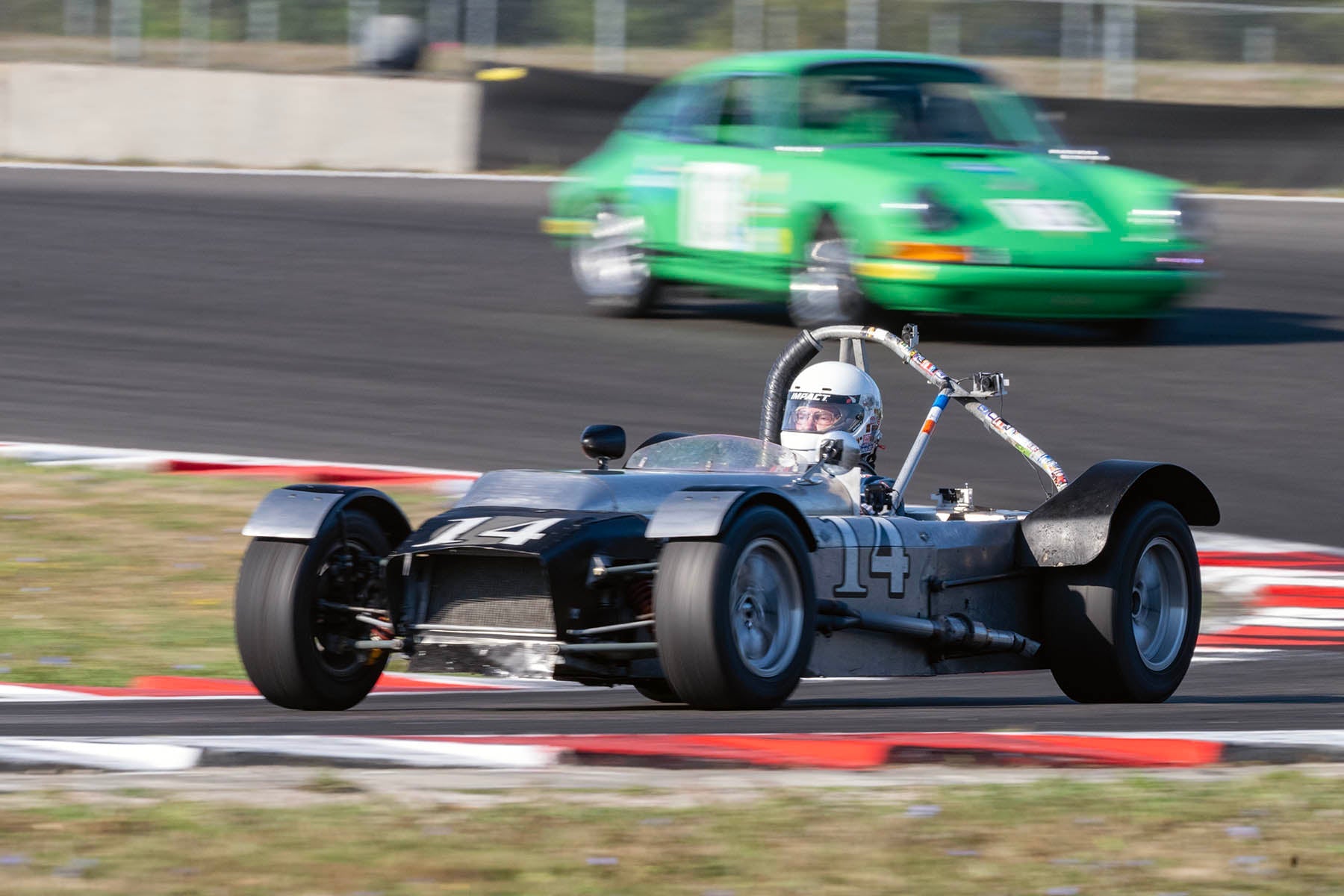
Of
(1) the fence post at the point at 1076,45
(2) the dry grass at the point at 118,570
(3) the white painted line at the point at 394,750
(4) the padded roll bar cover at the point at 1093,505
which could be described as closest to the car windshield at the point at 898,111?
(2) the dry grass at the point at 118,570

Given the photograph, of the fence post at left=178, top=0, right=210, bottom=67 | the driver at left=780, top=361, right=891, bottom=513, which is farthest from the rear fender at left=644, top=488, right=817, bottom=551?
the fence post at left=178, top=0, right=210, bottom=67

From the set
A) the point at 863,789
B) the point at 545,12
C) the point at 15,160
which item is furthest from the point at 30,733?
the point at 545,12

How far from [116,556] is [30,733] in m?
3.62

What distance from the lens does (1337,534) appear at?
32.6 feet

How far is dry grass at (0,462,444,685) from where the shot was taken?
7559mm

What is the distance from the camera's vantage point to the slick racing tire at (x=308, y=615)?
6.17 meters

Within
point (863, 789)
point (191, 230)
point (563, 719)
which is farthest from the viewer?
point (191, 230)

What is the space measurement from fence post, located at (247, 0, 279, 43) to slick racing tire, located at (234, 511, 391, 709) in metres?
17.4

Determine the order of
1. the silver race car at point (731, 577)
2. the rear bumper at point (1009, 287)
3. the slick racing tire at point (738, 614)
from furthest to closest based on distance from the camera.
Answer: the rear bumper at point (1009, 287) < the silver race car at point (731, 577) < the slick racing tire at point (738, 614)

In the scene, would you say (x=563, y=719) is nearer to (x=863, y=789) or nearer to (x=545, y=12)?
(x=863, y=789)

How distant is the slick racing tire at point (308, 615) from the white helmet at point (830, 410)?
Answer: 4.87 ft

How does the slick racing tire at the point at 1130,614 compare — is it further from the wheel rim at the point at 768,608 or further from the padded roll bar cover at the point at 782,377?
the wheel rim at the point at 768,608

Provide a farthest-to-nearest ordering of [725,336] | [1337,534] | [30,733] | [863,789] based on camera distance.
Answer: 1. [725,336]
2. [1337,534]
3. [30,733]
4. [863,789]

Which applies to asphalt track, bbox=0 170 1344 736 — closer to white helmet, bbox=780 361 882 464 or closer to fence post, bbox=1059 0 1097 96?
white helmet, bbox=780 361 882 464
